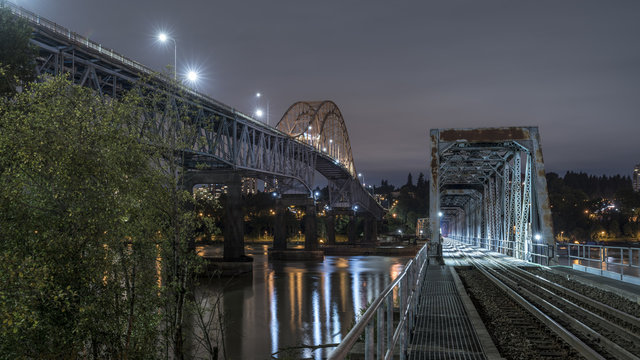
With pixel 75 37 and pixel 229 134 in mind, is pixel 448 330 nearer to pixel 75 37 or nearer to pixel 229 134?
pixel 75 37

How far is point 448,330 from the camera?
35.9 feet

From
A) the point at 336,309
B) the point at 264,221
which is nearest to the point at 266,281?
the point at 336,309

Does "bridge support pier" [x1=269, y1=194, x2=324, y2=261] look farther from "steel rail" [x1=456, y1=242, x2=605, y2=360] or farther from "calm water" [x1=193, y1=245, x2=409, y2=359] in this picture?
"steel rail" [x1=456, y1=242, x2=605, y2=360]

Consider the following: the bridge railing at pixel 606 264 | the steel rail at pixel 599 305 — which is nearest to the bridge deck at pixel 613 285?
the bridge railing at pixel 606 264

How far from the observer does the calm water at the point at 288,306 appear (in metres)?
22.8

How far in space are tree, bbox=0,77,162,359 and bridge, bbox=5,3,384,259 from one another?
2687 mm

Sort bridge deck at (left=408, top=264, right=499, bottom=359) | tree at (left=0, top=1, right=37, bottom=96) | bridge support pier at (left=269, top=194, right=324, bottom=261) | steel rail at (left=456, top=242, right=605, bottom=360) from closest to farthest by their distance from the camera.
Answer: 1. steel rail at (left=456, top=242, right=605, bottom=360)
2. bridge deck at (left=408, top=264, right=499, bottom=359)
3. tree at (left=0, top=1, right=37, bottom=96)
4. bridge support pier at (left=269, top=194, right=324, bottom=261)

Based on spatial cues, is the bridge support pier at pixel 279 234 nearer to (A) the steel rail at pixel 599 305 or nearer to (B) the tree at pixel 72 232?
(A) the steel rail at pixel 599 305

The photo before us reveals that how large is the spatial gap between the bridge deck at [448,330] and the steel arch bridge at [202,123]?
37.6 ft

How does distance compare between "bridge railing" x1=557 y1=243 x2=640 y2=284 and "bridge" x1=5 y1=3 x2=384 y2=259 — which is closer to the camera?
"bridge railing" x1=557 y1=243 x2=640 y2=284

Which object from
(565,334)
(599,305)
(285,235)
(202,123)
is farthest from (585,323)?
(285,235)

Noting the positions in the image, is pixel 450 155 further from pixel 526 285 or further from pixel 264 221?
pixel 264 221

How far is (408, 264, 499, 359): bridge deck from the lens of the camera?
9078mm

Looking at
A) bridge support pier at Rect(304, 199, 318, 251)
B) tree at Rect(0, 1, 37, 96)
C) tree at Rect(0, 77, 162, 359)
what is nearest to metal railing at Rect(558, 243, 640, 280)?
tree at Rect(0, 77, 162, 359)
